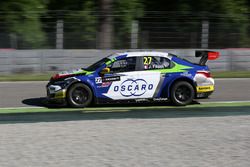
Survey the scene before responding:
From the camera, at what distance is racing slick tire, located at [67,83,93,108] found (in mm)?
12328

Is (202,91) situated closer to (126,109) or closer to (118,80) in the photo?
(126,109)

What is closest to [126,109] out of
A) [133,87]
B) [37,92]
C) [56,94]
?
[133,87]

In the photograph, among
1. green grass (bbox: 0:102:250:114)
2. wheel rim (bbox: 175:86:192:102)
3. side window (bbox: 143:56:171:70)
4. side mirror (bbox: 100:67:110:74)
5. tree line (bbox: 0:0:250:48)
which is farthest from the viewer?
tree line (bbox: 0:0:250:48)

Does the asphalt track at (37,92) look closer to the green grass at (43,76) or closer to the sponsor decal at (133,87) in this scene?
the green grass at (43,76)

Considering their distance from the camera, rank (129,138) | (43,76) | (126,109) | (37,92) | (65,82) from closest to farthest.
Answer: (129,138)
(126,109)
(65,82)
(37,92)
(43,76)

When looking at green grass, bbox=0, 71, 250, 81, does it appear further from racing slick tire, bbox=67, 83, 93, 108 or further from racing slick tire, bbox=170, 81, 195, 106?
racing slick tire, bbox=170, 81, 195, 106

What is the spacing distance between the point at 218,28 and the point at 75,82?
12.8 metres

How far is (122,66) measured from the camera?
41.0ft

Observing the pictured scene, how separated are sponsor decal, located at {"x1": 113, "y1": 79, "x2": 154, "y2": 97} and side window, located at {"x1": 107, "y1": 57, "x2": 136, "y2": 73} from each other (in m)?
0.31

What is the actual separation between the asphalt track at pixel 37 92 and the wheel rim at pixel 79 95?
4.30 feet

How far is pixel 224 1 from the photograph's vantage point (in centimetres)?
2783

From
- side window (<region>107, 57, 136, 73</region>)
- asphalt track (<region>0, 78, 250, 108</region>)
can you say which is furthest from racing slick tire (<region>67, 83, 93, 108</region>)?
asphalt track (<region>0, 78, 250, 108</region>)

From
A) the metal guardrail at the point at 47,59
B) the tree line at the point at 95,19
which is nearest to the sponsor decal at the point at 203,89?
the metal guardrail at the point at 47,59

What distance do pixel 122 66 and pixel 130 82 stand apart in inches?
17.4
